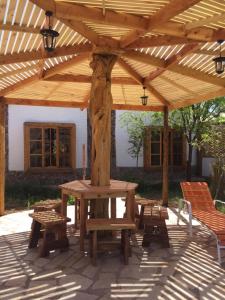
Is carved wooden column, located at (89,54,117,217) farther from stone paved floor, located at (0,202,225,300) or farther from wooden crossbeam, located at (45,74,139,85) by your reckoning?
wooden crossbeam, located at (45,74,139,85)

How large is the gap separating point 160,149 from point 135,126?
1.79 meters

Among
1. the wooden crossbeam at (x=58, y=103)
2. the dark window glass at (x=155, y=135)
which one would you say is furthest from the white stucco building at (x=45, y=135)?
the wooden crossbeam at (x=58, y=103)

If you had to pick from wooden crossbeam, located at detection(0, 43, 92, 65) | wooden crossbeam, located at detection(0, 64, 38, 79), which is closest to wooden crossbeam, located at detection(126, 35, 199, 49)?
wooden crossbeam, located at detection(0, 43, 92, 65)

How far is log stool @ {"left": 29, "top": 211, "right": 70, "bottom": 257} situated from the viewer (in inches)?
199

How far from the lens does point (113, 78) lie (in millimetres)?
7609

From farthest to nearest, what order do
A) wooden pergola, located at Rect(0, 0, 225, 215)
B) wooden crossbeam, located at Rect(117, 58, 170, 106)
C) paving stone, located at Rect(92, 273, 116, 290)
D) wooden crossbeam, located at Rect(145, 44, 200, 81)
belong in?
1. wooden crossbeam, located at Rect(117, 58, 170, 106)
2. wooden crossbeam, located at Rect(145, 44, 200, 81)
3. paving stone, located at Rect(92, 273, 116, 290)
4. wooden pergola, located at Rect(0, 0, 225, 215)

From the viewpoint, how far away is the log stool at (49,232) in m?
5.07

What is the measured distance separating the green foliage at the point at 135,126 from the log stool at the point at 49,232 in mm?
8744

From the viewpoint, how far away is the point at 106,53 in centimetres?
530

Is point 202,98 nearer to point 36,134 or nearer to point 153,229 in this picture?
point 153,229

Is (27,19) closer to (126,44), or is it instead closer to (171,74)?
(126,44)

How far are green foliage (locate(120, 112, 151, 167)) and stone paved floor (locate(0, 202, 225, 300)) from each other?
826 cm

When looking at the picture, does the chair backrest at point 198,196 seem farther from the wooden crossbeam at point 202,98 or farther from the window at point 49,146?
the window at point 49,146

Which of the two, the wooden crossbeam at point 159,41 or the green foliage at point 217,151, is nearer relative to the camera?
the wooden crossbeam at point 159,41
